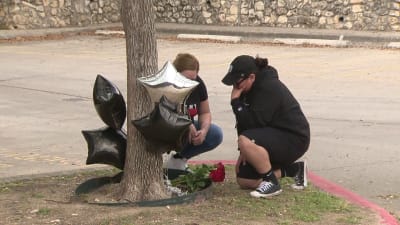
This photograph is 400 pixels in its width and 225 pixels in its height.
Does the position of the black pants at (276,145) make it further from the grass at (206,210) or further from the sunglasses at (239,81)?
the sunglasses at (239,81)

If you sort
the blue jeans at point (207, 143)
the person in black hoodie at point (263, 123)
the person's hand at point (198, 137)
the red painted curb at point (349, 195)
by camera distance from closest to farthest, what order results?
the red painted curb at point (349, 195), the person in black hoodie at point (263, 123), the person's hand at point (198, 137), the blue jeans at point (207, 143)

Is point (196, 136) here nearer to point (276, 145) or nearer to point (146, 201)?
point (276, 145)

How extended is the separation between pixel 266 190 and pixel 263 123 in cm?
54

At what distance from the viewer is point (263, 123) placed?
5.72 metres

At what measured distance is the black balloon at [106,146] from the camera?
18.4 ft

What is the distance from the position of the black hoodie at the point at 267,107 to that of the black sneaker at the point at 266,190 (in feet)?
1.52

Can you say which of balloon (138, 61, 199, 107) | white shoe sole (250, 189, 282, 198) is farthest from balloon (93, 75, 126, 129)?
white shoe sole (250, 189, 282, 198)

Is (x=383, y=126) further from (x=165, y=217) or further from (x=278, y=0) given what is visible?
(x=278, y=0)

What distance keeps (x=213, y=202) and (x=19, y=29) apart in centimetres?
2074

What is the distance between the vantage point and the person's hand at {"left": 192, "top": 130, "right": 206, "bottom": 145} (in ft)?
20.0

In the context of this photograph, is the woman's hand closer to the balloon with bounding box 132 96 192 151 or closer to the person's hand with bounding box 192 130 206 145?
the person's hand with bounding box 192 130 206 145

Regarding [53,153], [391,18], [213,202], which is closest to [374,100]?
[53,153]

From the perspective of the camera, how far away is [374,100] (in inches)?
440

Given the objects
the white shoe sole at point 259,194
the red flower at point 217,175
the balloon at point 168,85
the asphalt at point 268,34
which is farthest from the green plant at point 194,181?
the asphalt at point 268,34
